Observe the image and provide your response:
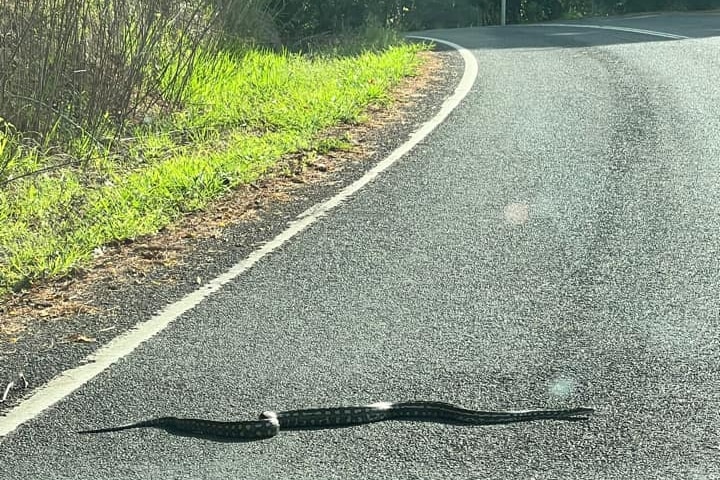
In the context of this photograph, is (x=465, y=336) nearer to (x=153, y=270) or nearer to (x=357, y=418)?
(x=357, y=418)

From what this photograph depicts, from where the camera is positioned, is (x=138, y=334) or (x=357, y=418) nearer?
(x=357, y=418)

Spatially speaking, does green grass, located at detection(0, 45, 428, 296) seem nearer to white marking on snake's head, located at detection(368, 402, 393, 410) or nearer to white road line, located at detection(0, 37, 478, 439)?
white road line, located at detection(0, 37, 478, 439)

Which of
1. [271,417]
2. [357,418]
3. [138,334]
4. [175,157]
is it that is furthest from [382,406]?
[175,157]

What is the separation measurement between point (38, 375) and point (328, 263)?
201 centimetres

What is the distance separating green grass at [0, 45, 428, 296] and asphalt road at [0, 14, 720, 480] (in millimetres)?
1120

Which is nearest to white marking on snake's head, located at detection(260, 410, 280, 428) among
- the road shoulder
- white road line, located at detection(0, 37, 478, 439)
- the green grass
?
white road line, located at detection(0, 37, 478, 439)

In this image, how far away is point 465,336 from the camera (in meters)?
5.14

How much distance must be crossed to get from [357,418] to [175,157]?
5439 millimetres

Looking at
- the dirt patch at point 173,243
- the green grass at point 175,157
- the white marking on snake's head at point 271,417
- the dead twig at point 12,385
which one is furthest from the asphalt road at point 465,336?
the green grass at point 175,157

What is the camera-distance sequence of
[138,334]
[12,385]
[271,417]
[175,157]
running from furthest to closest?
1. [175,157]
2. [138,334]
3. [12,385]
4. [271,417]

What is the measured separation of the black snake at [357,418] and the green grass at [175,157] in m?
2.17

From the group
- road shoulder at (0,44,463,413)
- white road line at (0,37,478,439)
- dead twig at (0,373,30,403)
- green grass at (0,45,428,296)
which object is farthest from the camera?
green grass at (0,45,428,296)

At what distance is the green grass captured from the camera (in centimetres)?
698

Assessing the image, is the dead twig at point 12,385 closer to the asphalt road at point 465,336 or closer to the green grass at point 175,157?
the asphalt road at point 465,336
